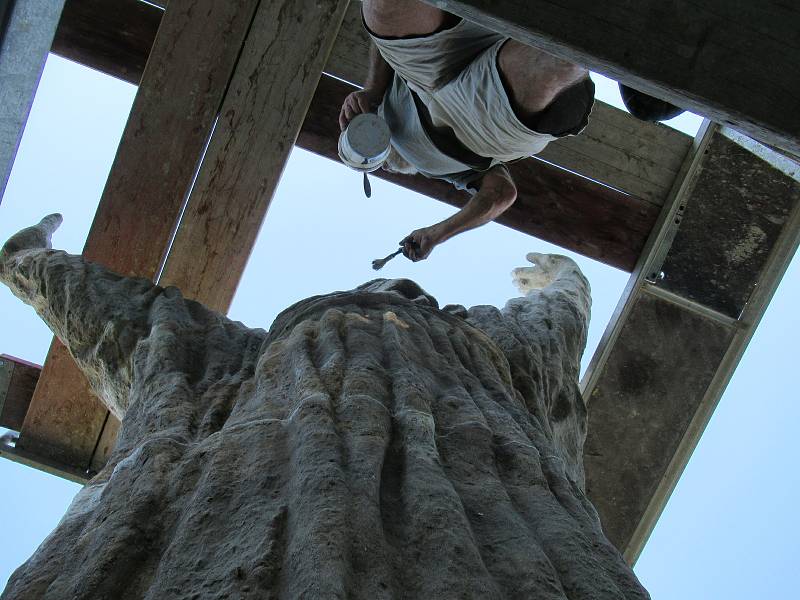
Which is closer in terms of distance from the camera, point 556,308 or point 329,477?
point 329,477

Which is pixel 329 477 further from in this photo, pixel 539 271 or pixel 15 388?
pixel 15 388

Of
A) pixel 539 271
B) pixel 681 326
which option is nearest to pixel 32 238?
pixel 539 271

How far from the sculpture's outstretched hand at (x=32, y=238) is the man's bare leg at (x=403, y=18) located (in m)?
1.90

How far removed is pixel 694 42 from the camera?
1.57 metres

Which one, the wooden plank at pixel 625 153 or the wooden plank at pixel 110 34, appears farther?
the wooden plank at pixel 625 153

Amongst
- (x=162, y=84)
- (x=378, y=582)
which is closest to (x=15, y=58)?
(x=378, y=582)

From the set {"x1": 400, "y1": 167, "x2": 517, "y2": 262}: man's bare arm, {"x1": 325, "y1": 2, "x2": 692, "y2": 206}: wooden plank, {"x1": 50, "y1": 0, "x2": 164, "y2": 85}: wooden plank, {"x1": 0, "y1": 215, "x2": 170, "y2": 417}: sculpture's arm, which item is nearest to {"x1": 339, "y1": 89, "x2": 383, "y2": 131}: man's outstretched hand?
{"x1": 400, "y1": 167, "x2": 517, "y2": 262}: man's bare arm

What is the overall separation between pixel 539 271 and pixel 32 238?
265 cm

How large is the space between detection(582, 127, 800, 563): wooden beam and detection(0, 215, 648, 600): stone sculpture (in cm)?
235

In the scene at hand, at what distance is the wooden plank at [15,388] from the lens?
529 centimetres

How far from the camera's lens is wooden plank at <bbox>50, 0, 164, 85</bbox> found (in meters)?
5.26

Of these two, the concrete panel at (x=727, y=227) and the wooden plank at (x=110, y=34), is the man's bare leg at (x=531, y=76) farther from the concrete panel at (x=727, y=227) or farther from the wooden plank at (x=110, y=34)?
the wooden plank at (x=110, y=34)

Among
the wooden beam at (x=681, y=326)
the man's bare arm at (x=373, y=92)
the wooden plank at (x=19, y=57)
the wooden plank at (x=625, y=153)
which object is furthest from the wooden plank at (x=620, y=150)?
the wooden plank at (x=19, y=57)

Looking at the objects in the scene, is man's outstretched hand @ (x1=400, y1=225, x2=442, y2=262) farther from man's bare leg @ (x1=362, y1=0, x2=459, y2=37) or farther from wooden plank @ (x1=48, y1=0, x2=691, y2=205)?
wooden plank @ (x1=48, y1=0, x2=691, y2=205)
